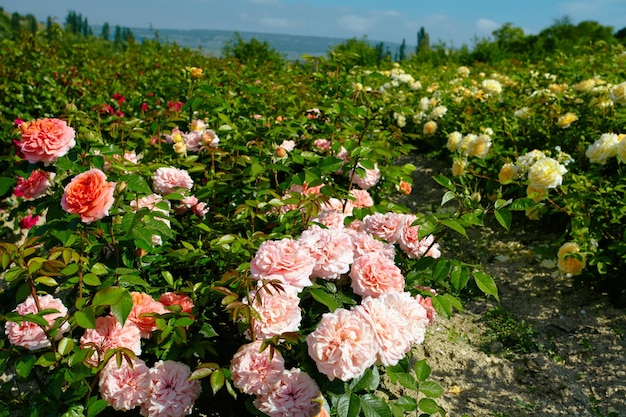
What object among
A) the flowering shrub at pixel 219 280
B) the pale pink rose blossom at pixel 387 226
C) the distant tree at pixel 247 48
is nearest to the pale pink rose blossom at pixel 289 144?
the flowering shrub at pixel 219 280

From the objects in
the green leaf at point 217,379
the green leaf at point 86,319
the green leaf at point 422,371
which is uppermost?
the green leaf at point 86,319

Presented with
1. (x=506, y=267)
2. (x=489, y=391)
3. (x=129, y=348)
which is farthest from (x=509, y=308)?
(x=129, y=348)

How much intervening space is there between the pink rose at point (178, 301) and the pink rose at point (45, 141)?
530 mm

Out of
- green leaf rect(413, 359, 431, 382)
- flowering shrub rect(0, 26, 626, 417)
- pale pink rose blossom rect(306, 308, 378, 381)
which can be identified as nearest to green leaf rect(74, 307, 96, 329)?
flowering shrub rect(0, 26, 626, 417)

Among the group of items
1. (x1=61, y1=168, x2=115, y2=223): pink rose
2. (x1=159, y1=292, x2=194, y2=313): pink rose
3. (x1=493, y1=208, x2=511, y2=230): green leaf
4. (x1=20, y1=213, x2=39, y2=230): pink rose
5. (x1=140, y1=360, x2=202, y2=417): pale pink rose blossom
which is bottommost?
(x1=20, y1=213, x2=39, y2=230): pink rose

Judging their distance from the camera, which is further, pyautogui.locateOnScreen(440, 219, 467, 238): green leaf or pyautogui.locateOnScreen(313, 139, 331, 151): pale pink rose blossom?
pyautogui.locateOnScreen(313, 139, 331, 151): pale pink rose blossom

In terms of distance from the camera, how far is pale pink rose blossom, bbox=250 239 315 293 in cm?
117

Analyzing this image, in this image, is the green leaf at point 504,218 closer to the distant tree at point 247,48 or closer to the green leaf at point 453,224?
the green leaf at point 453,224

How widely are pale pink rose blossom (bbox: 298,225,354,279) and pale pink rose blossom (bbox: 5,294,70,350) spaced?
0.62 metres

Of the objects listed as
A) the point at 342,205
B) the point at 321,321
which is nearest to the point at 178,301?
the point at 321,321

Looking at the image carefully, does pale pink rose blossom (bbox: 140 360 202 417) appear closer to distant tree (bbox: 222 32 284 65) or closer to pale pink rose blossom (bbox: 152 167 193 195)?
pale pink rose blossom (bbox: 152 167 193 195)

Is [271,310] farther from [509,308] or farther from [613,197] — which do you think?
[613,197]

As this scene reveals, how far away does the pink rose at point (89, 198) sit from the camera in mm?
1268

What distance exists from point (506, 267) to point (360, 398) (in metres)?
2.33
